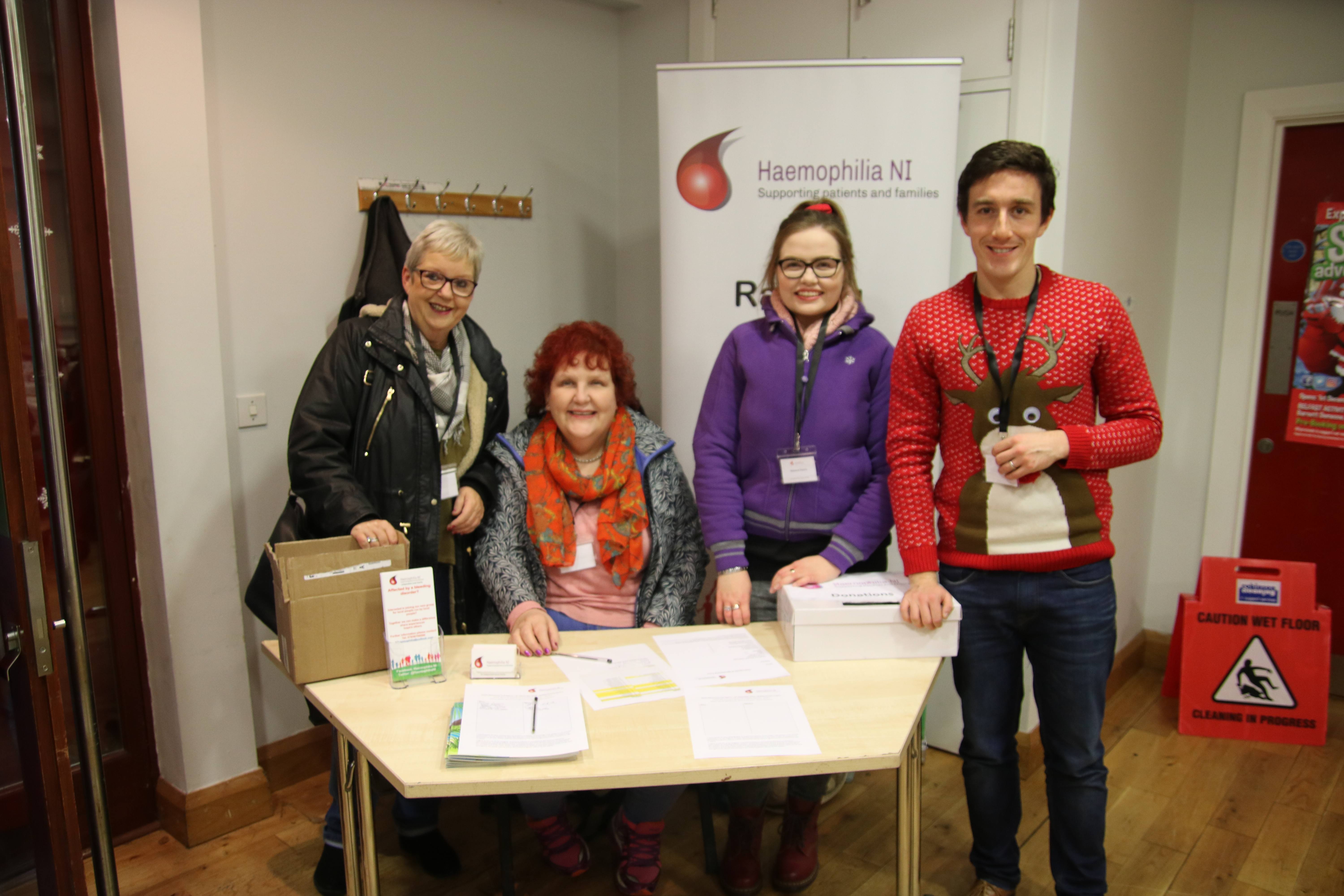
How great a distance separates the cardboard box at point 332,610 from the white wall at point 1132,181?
203 cm

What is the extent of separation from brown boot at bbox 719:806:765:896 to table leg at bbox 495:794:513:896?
1.65 feet

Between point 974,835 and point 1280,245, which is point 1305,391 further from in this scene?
point 974,835

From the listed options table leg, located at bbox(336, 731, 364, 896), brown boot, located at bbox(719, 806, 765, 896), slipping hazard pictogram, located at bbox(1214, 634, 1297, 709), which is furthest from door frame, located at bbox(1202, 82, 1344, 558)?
table leg, located at bbox(336, 731, 364, 896)

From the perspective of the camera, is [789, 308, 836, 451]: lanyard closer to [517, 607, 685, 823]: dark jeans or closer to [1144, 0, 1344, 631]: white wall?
[517, 607, 685, 823]: dark jeans

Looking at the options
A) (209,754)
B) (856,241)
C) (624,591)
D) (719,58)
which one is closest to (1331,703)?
(856,241)

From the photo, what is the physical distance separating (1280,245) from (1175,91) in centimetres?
65

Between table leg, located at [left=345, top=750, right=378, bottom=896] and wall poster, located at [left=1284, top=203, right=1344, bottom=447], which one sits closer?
table leg, located at [left=345, top=750, right=378, bottom=896]

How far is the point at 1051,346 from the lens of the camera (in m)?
1.70

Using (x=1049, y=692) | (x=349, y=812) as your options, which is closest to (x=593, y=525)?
(x=349, y=812)

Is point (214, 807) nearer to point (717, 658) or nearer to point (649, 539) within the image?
point (649, 539)

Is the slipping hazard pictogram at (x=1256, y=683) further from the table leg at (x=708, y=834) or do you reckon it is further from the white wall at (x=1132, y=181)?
the table leg at (x=708, y=834)

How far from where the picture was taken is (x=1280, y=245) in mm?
3227

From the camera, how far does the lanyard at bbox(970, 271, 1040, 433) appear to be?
172 centimetres

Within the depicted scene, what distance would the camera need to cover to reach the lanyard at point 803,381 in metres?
2.07
